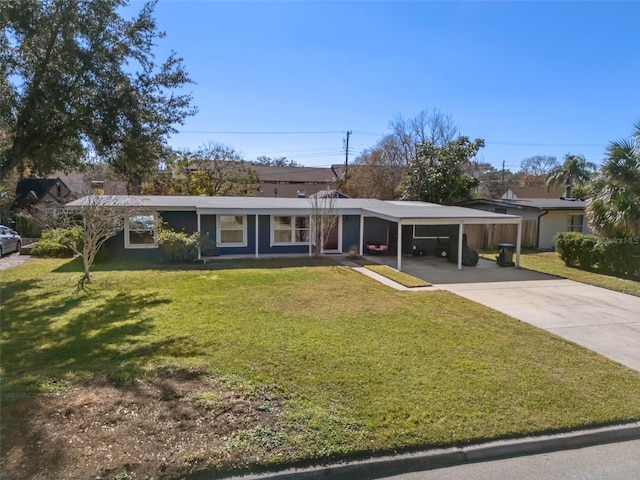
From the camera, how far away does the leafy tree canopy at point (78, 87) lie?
26.8 ft

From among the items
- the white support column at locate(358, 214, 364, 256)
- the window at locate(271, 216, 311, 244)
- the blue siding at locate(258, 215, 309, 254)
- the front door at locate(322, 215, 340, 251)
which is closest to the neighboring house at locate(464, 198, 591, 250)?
the white support column at locate(358, 214, 364, 256)

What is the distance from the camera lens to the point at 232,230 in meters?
17.5

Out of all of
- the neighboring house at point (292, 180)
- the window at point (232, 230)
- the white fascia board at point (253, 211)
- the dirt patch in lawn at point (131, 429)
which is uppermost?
the neighboring house at point (292, 180)

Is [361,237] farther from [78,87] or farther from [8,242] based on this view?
[8,242]

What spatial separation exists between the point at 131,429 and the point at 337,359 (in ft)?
9.19

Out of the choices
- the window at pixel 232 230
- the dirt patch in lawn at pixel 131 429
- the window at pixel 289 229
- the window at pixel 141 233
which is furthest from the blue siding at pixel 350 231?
the dirt patch in lawn at pixel 131 429

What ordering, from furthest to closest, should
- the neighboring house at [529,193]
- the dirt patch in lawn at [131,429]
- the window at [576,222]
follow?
the neighboring house at [529,193]
the window at [576,222]
the dirt patch in lawn at [131,429]

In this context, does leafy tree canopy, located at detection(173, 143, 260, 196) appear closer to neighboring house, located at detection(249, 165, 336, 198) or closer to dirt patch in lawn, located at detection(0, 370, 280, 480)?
neighboring house, located at detection(249, 165, 336, 198)

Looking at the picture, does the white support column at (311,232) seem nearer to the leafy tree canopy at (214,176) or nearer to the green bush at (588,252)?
the green bush at (588,252)

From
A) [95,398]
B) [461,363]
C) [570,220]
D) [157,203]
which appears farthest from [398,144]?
[95,398]

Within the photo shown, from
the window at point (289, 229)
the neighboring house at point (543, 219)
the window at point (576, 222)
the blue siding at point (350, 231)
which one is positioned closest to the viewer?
the window at point (289, 229)

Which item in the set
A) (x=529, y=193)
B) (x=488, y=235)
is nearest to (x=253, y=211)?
(x=488, y=235)

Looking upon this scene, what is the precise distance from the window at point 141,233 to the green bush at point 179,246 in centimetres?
149

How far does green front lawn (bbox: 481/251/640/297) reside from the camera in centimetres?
1237
